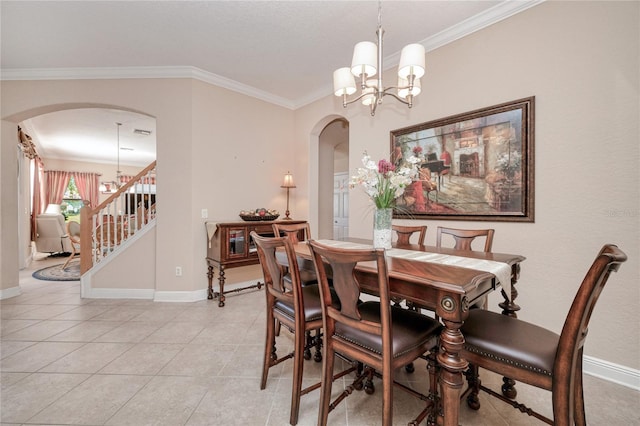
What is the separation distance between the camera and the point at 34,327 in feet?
8.65

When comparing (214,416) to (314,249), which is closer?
(314,249)

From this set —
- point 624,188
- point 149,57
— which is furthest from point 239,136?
point 624,188

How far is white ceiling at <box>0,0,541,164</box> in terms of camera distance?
2.32 m

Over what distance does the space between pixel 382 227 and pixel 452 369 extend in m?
0.91

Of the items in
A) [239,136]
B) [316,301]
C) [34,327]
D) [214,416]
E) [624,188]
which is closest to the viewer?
[214,416]

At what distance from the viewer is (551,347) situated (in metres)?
1.15

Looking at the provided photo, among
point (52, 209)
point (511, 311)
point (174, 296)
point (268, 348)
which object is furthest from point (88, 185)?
point (511, 311)

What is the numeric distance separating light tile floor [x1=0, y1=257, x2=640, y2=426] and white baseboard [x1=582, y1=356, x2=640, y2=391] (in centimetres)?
6

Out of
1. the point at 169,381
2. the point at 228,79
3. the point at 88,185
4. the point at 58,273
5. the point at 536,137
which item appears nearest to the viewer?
the point at 169,381

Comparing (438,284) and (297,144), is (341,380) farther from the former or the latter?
(297,144)

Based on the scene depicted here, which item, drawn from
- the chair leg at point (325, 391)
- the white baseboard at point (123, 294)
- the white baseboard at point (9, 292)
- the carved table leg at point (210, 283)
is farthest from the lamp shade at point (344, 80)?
the white baseboard at point (9, 292)

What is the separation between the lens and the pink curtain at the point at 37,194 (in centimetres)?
636

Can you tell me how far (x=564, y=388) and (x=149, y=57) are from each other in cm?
443

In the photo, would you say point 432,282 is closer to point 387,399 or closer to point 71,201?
point 387,399
